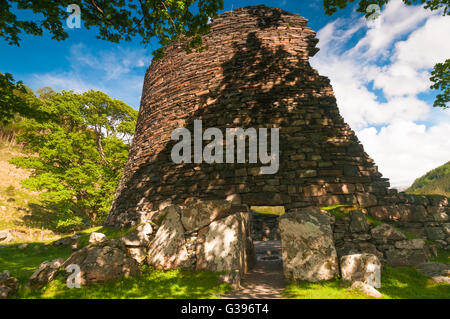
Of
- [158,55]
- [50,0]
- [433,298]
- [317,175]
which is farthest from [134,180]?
[433,298]

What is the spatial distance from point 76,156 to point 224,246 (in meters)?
14.5

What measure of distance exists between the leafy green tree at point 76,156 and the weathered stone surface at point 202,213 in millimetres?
10825

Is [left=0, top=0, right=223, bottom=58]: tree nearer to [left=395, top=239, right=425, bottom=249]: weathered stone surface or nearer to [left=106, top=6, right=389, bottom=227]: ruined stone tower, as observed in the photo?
[left=106, top=6, right=389, bottom=227]: ruined stone tower

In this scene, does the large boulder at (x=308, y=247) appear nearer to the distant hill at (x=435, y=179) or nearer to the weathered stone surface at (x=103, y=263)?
the weathered stone surface at (x=103, y=263)

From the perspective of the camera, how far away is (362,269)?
410cm

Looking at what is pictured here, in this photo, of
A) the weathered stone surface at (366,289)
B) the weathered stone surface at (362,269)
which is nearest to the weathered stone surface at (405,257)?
the weathered stone surface at (362,269)

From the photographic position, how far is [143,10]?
218 inches

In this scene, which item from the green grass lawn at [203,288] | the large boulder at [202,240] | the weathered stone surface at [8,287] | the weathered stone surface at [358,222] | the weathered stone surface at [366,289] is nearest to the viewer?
the weathered stone surface at [366,289]

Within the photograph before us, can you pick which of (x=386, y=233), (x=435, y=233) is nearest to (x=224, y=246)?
(x=386, y=233)

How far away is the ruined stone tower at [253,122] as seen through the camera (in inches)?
249

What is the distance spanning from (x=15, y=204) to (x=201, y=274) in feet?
80.2

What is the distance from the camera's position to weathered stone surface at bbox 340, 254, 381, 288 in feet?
12.7

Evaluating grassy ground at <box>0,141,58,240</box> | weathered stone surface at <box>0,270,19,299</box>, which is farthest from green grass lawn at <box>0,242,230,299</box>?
grassy ground at <box>0,141,58,240</box>

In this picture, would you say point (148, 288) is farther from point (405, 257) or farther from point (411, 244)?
point (411, 244)
